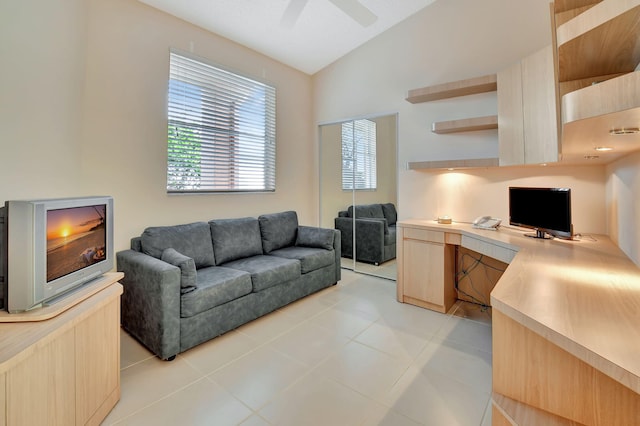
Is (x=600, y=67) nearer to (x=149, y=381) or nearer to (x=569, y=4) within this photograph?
(x=569, y=4)

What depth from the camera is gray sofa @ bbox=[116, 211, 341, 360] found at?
2.15 meters

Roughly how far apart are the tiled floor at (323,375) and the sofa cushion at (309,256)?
1.85ft

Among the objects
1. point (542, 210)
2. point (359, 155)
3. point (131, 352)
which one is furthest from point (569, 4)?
point (131, 352)

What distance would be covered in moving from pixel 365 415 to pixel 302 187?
3.43m

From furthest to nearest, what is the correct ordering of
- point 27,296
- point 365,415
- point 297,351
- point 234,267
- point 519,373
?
point 234,267, point 297,351, point 365,415, point 27,296, point 519,373

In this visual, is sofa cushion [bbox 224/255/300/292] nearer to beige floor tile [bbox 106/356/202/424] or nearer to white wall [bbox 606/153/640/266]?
beige floor tile [bbox 106/356/202/424]

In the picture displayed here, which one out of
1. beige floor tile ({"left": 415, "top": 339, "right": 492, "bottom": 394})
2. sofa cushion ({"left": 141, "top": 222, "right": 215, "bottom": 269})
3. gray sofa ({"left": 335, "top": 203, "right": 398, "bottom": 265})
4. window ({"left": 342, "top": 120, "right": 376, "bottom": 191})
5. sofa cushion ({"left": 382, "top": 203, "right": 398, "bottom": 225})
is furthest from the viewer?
window ({"left": 342, "top": 120, "right": 376, "bottom": 191})

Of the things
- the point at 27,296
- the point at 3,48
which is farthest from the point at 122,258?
the point at 3,48

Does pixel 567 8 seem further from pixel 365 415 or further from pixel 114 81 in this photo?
pixel 114 81

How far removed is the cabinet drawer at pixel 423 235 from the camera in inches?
118

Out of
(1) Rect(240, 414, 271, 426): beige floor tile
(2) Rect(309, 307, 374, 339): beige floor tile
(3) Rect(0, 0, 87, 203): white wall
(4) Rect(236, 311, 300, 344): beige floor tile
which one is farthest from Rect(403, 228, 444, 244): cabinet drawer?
(3) Rect(0, 0, 87, 203): white wall

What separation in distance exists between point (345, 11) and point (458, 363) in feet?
12.0

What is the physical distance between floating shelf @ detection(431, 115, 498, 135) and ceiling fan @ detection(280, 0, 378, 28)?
5.06 ft

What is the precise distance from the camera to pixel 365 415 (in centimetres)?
163
